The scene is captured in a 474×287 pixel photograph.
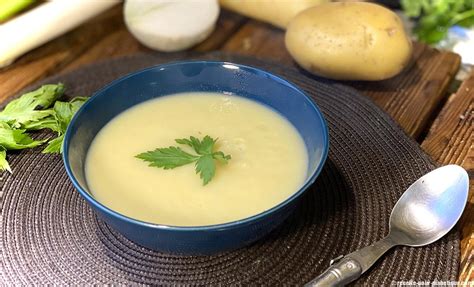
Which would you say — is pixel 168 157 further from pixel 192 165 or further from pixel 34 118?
pixel 34 118

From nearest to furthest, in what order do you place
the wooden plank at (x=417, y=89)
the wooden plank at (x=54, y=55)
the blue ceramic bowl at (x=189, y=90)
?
the blue ceramic bowl at (x=189, y=90)
the wooden plank at (x=417, y=89)
the wooden plank at (x=54, y=55)

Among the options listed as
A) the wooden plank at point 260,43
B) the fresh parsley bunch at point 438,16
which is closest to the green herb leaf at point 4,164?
the wooden plank at point 260,43

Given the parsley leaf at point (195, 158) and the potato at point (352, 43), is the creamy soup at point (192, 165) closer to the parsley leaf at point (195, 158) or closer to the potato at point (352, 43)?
the parsley leaf at point (195, 158)

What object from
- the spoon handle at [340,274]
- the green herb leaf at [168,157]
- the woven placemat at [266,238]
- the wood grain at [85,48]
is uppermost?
the green herb leaf at [168,157]

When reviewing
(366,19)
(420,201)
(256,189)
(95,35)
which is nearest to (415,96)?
(366,19)

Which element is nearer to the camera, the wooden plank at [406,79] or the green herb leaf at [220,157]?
the green herb leaf at [220,157]

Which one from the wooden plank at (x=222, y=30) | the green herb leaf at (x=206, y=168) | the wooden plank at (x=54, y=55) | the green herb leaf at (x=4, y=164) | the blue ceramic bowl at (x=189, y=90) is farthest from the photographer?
the wooden plank at (x=222, y=30)

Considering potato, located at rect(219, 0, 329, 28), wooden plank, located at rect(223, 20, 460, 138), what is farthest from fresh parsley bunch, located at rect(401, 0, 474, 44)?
potato, located at rect(219, 0, 329, 28)

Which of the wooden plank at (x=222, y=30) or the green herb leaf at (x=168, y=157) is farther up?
the green herb leaf at (x=168, y=157)
